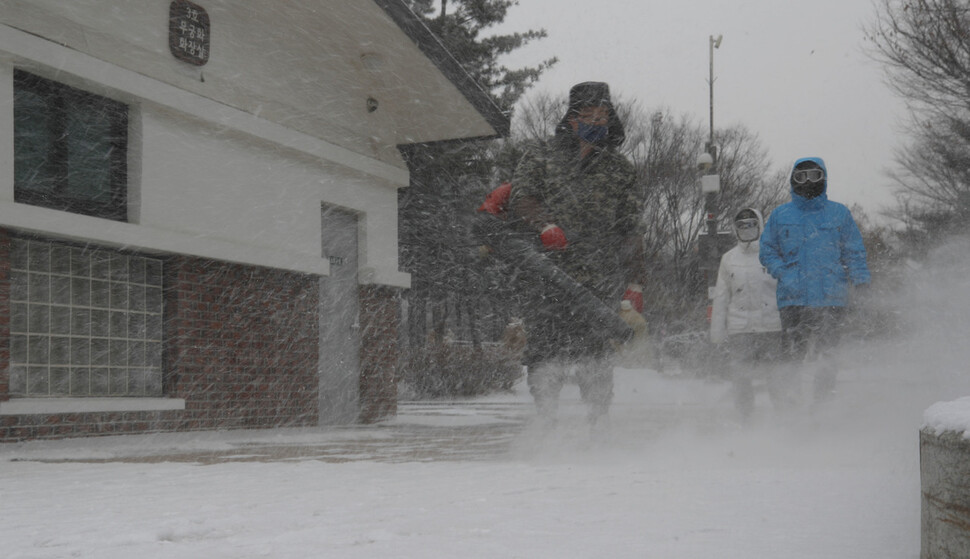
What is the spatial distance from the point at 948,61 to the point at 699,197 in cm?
1465

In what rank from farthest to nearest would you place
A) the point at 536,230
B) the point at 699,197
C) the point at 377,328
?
the point at 699,197
the point at 377,328
the point at 536,230

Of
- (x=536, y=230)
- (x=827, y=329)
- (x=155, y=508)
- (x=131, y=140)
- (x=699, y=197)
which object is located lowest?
(x=155, y=508)

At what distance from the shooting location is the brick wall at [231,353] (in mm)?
7480

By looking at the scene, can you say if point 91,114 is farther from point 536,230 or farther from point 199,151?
point 536,230

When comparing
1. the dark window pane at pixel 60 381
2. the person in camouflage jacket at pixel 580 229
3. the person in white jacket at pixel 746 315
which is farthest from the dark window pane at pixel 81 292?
the person in white jacket at pixel 746 315

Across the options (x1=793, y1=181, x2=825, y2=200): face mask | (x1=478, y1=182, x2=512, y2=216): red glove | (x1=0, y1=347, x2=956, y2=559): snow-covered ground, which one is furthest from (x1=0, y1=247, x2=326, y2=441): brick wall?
(x1=793, y1=181, x2=825, y2=200): face mask

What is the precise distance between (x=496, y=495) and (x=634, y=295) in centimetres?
255

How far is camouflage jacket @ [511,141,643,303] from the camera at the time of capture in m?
5.69

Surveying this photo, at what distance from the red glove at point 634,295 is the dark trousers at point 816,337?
4.02 ft

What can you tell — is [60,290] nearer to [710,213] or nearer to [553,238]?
[553,238]

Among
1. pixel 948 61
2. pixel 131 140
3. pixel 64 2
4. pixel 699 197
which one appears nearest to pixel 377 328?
pixel 131 140

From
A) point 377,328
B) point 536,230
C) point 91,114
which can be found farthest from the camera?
point 377,328

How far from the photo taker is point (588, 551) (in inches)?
99.9

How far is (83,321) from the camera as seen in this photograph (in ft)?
22.4
